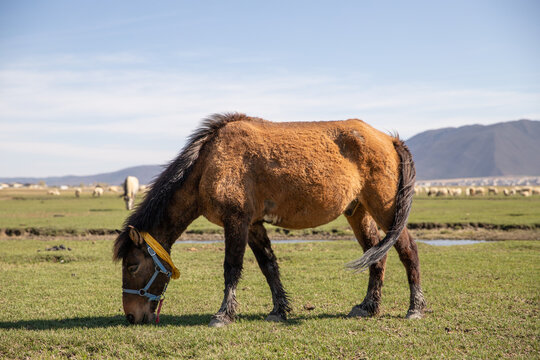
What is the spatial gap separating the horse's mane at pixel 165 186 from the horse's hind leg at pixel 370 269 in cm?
271


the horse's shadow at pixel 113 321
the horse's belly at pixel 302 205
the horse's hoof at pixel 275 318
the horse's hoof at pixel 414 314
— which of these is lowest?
the horse's shadow at pixel 113 321

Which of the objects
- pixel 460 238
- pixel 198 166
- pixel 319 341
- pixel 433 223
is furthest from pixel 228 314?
pixel 433 223

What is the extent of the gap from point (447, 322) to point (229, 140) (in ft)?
13.5

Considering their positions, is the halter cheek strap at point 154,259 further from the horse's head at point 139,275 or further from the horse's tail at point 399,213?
the horse's tail at point 399,213

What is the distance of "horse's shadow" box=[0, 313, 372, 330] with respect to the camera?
278 inches

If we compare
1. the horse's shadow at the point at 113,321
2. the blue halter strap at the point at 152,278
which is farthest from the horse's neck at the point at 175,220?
the horse's shadow at the point at 113,321

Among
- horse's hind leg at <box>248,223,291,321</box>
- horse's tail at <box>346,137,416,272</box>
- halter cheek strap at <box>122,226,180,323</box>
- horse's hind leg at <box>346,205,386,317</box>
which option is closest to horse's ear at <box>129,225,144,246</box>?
halter cheek strap at <box>122,226,180,323</box>

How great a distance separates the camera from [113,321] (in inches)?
290

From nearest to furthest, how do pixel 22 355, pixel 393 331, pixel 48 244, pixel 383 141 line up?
1. pixel 22 355
2. pixel 393 331
3. pixel 383 141
4. pixel 48 244

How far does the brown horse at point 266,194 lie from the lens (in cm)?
681

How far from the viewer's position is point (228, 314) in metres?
6.80

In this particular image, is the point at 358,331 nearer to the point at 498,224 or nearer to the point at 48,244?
the point at 48,244

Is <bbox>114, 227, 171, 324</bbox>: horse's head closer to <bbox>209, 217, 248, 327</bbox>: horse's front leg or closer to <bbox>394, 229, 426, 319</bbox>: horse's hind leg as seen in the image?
<bbox>209, 217, 248, 327</bbox>: horse's front leg

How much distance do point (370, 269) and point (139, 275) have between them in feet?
11.7
